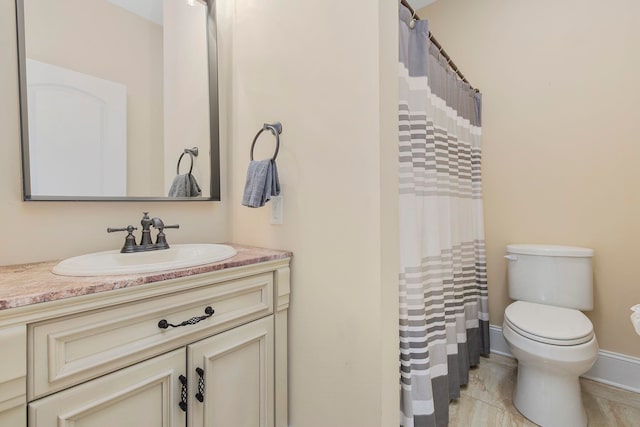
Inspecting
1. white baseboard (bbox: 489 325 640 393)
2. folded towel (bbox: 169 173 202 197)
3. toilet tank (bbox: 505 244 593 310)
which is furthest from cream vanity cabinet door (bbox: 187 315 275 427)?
white baseboard (bbox: 489 325 640 393)

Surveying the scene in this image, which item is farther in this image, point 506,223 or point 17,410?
point 506,223

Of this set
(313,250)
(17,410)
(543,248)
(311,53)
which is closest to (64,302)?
(17,410)

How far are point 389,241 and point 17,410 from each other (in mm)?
1015

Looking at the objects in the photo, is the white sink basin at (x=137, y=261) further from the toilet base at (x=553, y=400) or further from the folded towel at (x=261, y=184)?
the toilet base at (x=553, y=400)

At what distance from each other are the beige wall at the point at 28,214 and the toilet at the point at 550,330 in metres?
1.90

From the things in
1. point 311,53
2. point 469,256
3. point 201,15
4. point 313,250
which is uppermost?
point 201,15

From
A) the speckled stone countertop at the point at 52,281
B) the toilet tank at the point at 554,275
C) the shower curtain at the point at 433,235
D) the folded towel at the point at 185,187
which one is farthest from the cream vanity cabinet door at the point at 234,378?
the toilet tank at the point at 554,275

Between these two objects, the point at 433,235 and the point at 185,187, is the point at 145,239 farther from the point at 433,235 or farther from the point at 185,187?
the point at 433,235

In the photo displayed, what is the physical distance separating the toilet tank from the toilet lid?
0.08 meters

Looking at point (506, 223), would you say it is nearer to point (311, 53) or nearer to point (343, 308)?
point (343, 308)

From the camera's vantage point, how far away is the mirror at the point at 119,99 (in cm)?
102

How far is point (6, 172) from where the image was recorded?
964 mm

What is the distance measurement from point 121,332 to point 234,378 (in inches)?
16.7

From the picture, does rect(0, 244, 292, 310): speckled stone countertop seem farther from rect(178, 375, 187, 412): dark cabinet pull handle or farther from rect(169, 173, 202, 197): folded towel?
rect(169, 173, 202, 197): folded towel
